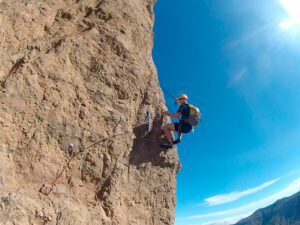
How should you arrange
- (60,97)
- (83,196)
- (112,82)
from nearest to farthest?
1. (83,196)
2. (60,97)
3. (112,82)

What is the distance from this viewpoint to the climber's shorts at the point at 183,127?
813cm

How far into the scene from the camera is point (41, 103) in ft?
17.2

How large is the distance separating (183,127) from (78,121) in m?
4.02

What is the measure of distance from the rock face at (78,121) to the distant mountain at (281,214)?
549 feet

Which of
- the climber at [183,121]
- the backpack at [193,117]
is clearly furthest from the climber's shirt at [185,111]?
the backpack at [193,117]

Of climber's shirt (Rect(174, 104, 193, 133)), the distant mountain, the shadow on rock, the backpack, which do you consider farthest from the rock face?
the distant mountain

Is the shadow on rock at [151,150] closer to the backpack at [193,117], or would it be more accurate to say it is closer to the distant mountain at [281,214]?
the backpack at [193,117]

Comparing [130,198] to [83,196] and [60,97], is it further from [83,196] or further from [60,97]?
[60,97]

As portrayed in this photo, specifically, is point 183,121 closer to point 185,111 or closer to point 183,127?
point 183,127

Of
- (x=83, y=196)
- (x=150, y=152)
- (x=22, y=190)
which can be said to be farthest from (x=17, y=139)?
(x=150, y=152)

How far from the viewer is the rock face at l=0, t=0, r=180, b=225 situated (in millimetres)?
4582

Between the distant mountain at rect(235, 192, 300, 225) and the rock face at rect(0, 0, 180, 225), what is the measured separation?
167m

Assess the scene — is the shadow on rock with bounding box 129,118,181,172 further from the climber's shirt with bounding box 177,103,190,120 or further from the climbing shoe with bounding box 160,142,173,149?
the climber's shirt with bounding box 177,103,190,120

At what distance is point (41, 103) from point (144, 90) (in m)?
3.88
